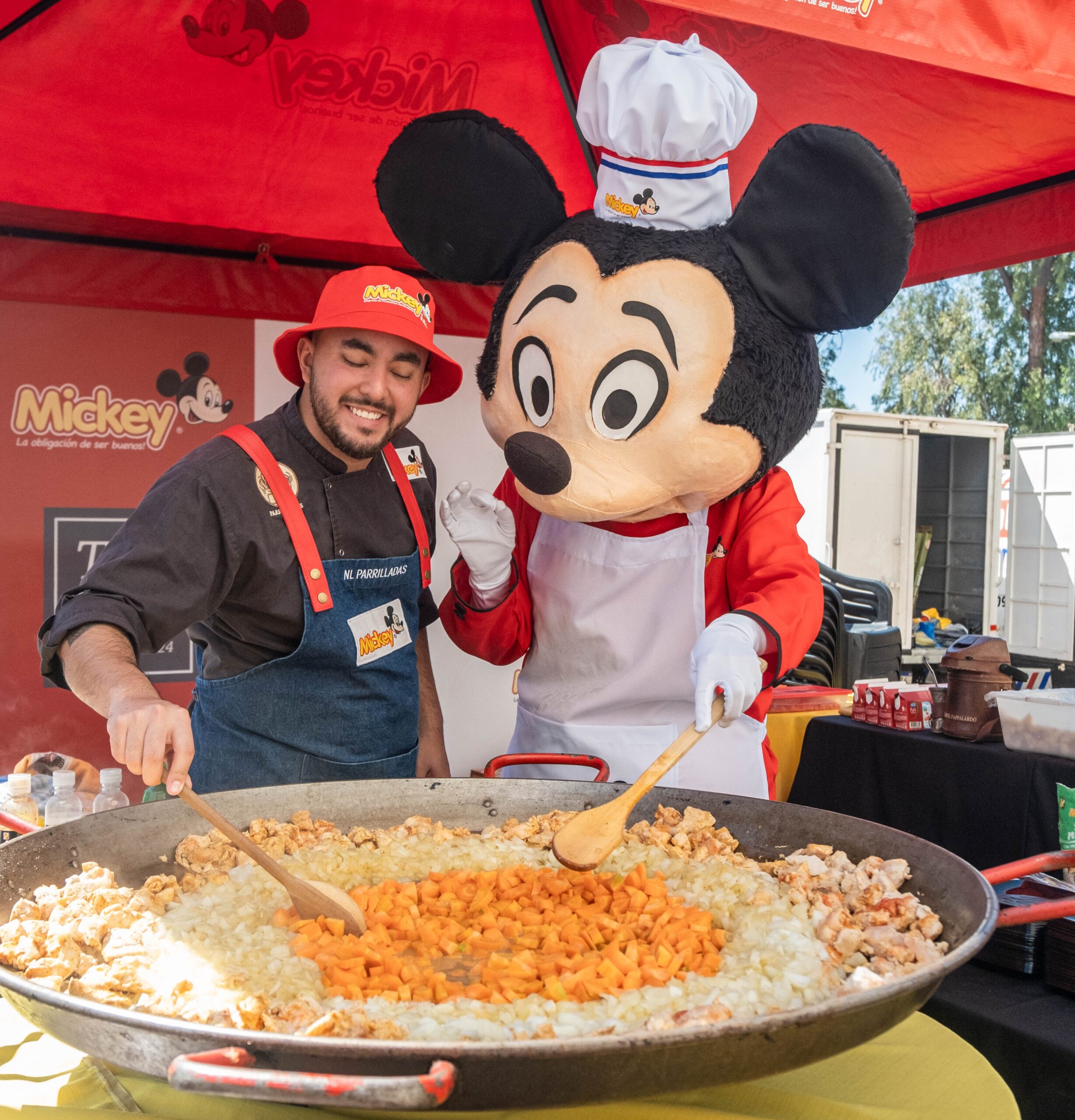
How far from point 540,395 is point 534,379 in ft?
0.11

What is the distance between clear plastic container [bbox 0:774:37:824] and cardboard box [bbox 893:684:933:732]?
2511mm

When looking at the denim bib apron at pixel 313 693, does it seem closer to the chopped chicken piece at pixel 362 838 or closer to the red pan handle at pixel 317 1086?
the chopped chicken piece at pixel 362 838

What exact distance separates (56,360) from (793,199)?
9.00 ft

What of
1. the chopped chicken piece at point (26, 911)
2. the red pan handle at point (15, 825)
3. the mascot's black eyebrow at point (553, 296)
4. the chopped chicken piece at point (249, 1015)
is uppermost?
the mascot's black eyebrow at point (553, 296)

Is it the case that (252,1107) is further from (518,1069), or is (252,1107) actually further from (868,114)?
(868,114)

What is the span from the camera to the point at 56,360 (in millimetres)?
3545


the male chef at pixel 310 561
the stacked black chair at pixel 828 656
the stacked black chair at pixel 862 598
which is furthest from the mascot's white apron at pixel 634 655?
the stacked black chair at pixel 862 598

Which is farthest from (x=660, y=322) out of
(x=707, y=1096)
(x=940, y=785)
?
(x=940, y=785)

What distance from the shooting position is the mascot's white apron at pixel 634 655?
6.82ft

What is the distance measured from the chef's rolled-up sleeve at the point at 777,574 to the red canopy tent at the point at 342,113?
1.15 meters

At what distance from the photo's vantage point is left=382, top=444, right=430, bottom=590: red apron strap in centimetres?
243

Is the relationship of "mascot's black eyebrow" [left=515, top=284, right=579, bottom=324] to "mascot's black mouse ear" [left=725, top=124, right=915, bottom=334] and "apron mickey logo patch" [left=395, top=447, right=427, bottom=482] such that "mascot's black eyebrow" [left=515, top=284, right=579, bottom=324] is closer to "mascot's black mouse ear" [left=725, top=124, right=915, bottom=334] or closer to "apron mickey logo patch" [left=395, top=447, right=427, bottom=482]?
"mascot's black mouse ear" [left=725, top=124, right=915, bottom=334]

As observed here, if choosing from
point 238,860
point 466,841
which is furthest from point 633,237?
point 238,860

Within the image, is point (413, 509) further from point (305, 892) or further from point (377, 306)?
point (305, 892)
